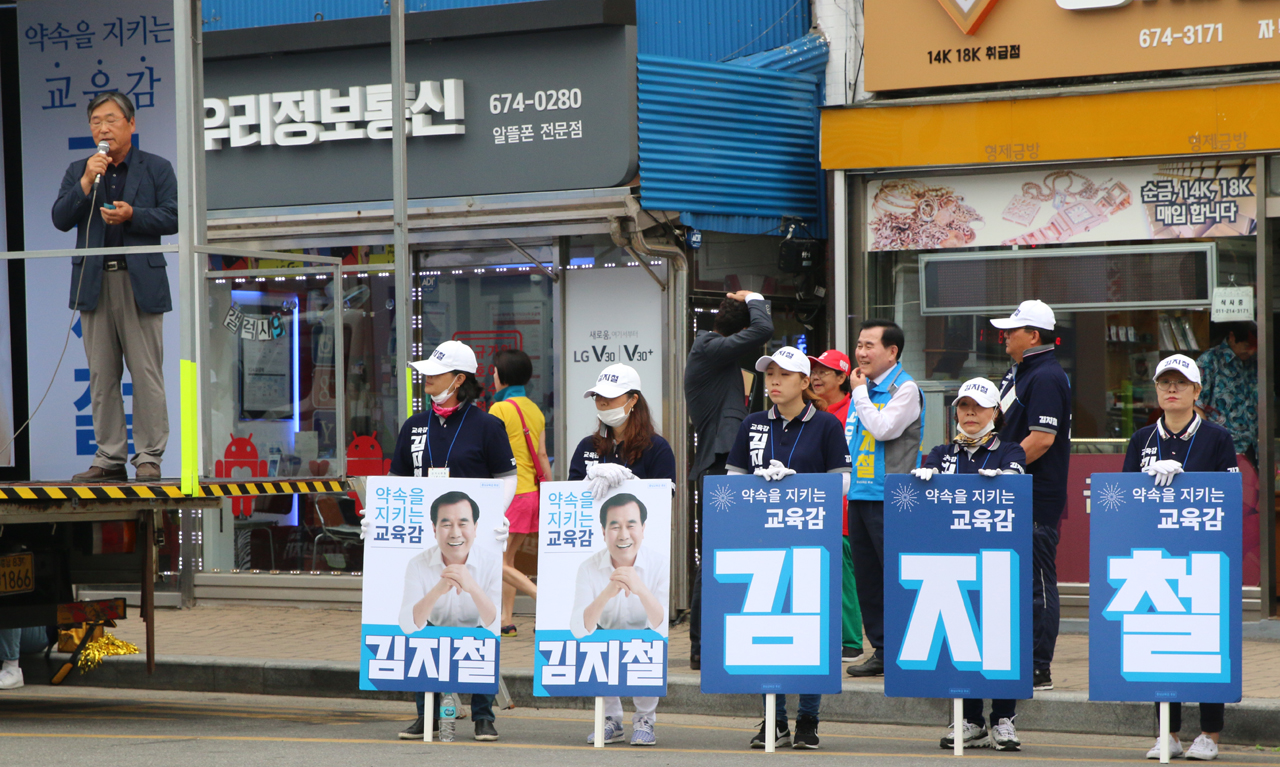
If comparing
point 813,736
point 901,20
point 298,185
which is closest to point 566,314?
point 298,185

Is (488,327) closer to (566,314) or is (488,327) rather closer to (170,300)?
(566,314)

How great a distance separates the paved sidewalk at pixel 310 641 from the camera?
8.75 m

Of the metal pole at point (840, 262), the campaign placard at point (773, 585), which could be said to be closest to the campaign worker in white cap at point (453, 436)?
the campaign placard at point (773, 585)

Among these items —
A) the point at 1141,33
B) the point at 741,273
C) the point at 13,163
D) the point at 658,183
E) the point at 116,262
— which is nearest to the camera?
the point at 116,262

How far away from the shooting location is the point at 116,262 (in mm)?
8164

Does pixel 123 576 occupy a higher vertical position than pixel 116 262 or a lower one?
lower

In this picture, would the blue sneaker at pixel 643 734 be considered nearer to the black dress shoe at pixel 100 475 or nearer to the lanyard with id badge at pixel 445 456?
the lanyard with id badge at pixel 445 456

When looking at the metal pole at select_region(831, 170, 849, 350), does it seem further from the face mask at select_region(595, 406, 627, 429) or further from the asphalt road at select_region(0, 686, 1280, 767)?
the face mask at select_region(595, 406, 627, 429)

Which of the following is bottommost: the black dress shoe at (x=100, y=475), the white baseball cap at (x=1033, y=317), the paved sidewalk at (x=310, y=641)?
the paved sidewalk at (x=310, y=641)

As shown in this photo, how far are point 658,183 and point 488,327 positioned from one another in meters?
1.83

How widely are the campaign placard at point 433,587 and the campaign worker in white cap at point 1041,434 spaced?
101 inches

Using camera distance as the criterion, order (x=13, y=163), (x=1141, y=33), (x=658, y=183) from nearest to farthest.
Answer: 1. (x=13, y=163)
2. (x=1141, y=33)
3. (x=658, y=183)

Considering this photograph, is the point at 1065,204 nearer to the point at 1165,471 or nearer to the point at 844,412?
the point at 844,412

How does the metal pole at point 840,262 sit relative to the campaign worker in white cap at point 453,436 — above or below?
above
